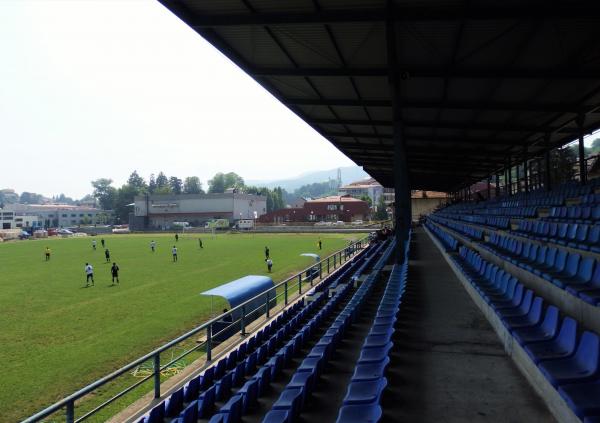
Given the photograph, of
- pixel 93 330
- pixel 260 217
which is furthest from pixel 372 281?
pixel 260 217

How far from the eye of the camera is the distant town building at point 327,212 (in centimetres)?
9806

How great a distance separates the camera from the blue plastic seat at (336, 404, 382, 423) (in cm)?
375

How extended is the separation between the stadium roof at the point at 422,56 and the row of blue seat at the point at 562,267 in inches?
191

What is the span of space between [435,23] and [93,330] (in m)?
13.5

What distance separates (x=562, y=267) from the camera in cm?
651

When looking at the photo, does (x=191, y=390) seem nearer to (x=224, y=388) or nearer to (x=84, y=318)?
(x=224, y=388)

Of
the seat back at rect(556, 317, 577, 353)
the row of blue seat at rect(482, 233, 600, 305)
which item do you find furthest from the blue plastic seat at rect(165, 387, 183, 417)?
the row of blue seat at rect(482, 233, 600, 305)

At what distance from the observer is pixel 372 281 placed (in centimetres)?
1208

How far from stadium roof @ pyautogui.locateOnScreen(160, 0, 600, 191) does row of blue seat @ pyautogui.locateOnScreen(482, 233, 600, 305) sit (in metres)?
4.86

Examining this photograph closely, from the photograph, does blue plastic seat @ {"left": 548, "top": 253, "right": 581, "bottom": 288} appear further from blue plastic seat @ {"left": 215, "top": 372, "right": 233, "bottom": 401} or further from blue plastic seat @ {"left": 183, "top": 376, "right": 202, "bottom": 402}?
blue plastic seat @ {"left": 183, "top": 376, "right": 202, "bottom": 402}

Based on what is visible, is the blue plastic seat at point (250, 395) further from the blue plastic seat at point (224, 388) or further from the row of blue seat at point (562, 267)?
the row of blue seat at point (562, 267)

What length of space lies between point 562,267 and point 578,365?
3.26m

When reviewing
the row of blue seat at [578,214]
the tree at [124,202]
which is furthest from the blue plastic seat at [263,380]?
the tree at [124,202]

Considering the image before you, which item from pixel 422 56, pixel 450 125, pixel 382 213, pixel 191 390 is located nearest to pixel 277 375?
pixel 191 390
